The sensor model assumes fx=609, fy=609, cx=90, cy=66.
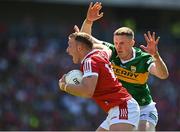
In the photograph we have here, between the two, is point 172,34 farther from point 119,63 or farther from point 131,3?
point 119,63

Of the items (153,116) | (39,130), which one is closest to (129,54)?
(153,116)

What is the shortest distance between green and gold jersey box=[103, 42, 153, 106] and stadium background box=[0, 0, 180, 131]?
26.9 ft

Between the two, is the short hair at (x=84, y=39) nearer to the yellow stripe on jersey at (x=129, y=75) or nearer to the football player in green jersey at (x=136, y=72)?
the football player in green jersey at (x=136, y=72)

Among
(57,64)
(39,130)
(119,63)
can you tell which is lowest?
(39,130)

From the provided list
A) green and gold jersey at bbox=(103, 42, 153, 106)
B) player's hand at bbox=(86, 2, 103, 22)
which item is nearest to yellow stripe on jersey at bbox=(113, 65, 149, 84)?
green and gold jersey at bbox=(103, 42, 153, 106)

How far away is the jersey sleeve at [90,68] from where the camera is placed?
6.40m

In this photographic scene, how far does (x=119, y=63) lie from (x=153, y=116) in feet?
2.69

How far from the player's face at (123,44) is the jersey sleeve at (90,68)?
3.95 feet

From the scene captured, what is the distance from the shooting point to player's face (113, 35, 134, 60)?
24.9 ft

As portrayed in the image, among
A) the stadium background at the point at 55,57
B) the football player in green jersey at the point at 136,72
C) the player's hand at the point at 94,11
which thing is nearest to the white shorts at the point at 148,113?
the football player in green jersey at the point at 136,72

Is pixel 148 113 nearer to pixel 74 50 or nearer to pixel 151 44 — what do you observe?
pixel 151 44

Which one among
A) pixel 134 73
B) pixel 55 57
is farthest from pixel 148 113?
pixel 55 57

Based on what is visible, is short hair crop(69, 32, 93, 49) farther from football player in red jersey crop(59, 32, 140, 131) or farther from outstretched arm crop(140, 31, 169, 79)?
outstretched arm crop(140, 31, 169, 79)

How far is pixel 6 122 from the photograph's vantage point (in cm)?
1579
